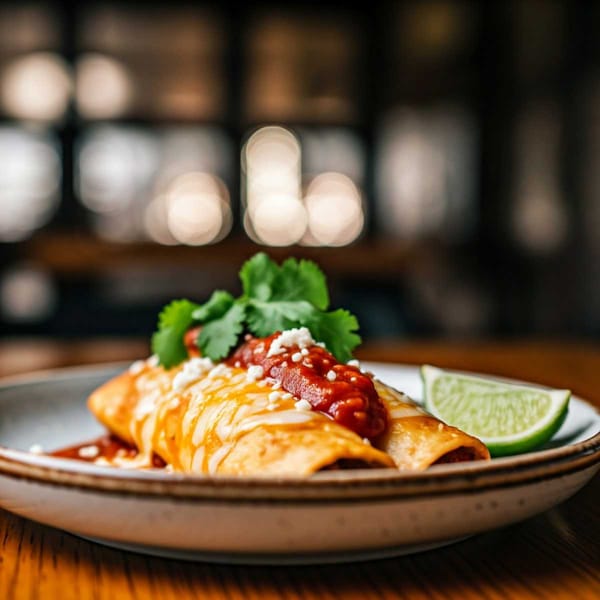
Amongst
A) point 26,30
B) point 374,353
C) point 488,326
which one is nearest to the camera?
point 374,353

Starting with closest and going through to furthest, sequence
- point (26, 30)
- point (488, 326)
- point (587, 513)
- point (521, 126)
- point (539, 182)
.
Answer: point (587, 513), point (539, 182), point (521, 126), point (488, 326), point (26, 30)

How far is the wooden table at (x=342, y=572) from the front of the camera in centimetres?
64

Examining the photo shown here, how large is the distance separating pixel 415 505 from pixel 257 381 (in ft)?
1.16

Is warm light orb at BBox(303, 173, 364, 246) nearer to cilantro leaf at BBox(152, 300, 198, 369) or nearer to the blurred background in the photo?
the blurred background

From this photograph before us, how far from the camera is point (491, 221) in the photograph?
277 inches

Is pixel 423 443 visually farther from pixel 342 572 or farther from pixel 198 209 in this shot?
pixel 198 209

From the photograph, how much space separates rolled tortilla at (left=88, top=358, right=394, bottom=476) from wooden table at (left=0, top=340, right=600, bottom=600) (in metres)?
0.10

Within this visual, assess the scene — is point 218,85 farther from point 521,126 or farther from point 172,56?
point 521,126

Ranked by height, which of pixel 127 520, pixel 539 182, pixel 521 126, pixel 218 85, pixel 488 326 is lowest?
pixel 488 326

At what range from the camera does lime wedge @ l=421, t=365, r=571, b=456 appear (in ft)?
3.28

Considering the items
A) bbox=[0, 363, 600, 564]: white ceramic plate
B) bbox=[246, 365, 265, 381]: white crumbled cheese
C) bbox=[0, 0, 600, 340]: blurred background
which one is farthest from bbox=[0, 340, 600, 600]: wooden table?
bbox=[0, 0, 600, 340]: blurred background

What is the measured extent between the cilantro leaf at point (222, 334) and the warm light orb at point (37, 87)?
7.68 m

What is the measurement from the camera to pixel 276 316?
1.07 metres

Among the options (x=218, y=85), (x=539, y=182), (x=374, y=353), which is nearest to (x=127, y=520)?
(x=374, y=353)
